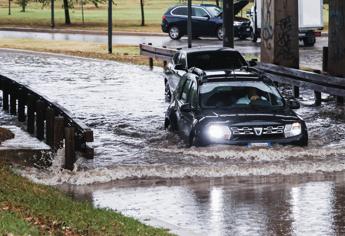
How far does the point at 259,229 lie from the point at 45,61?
104ft

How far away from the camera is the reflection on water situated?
35.9 feet

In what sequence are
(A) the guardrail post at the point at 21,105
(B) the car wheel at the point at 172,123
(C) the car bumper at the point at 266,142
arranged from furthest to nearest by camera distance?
(A) the guardrail post at the point at 21,105 → (B) the car wheel at the point at 172,123 → (C) the car bumper at the point at 266,142

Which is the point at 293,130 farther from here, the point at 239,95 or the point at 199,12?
the point at 199,12

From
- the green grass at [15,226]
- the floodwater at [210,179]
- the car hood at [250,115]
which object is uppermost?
the car hood at [250,115]

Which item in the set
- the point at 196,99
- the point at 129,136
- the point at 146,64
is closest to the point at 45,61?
the point at 146,64

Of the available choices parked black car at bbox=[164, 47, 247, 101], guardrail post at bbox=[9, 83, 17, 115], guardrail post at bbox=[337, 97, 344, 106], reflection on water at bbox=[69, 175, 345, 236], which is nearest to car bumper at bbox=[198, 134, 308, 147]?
reflection on water at bbox=[69, 175, 345, 236]

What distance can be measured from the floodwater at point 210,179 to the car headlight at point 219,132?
0.18 metres

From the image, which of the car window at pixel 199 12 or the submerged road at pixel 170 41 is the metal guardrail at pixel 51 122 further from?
the car window at pixel 199 12

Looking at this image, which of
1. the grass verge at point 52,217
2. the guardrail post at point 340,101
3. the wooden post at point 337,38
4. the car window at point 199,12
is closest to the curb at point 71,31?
the car window at point 199,12

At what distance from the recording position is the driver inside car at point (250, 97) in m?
17.0

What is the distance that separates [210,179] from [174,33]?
40.5 meters

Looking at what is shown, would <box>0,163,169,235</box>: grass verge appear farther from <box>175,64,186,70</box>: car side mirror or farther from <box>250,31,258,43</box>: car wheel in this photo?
<box>250,31,258,43</box>: car wheel

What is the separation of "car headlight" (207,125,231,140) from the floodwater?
0.60 feet

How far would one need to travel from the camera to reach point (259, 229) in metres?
10.9
